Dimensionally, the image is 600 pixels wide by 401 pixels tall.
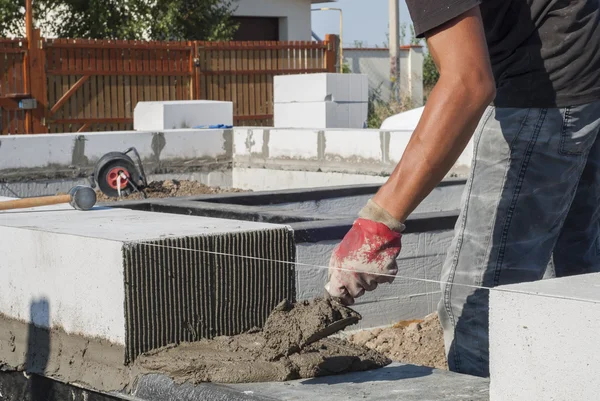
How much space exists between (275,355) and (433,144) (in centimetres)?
86

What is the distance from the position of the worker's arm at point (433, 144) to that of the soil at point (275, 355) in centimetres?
31

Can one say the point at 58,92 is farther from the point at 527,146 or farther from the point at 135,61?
the point at 527,146

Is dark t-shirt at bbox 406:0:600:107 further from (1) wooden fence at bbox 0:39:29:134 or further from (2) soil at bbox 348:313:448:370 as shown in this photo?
(1) wooden fence at bbox 0:39:29:134

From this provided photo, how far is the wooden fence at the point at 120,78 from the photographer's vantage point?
15.0 metres

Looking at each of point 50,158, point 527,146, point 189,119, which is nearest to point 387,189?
point 527,146

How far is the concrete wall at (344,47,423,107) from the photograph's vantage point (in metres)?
27.7

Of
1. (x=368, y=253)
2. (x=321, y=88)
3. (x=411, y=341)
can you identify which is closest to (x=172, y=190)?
(x=321, y=88)

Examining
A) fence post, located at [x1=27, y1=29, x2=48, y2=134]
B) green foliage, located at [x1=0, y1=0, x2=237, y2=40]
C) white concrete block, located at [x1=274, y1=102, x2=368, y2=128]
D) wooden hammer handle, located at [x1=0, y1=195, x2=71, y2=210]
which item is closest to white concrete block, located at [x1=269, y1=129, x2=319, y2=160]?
white concrete block, located at [x1=274, y1=102, x2=368, y2=128]

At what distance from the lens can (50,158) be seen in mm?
9602

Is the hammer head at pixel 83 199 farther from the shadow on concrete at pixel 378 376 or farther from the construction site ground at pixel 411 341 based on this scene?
the shadow on concrete at pixel 378 376

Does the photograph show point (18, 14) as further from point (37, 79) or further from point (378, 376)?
point (378, 376)

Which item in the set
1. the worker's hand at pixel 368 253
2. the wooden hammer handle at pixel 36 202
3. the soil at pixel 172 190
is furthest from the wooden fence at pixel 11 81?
the worker's hand at pixel 368 253

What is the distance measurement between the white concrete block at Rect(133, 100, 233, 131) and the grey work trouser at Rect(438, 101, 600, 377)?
A: 877cm

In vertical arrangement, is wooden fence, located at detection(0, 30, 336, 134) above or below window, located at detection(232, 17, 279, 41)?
below
